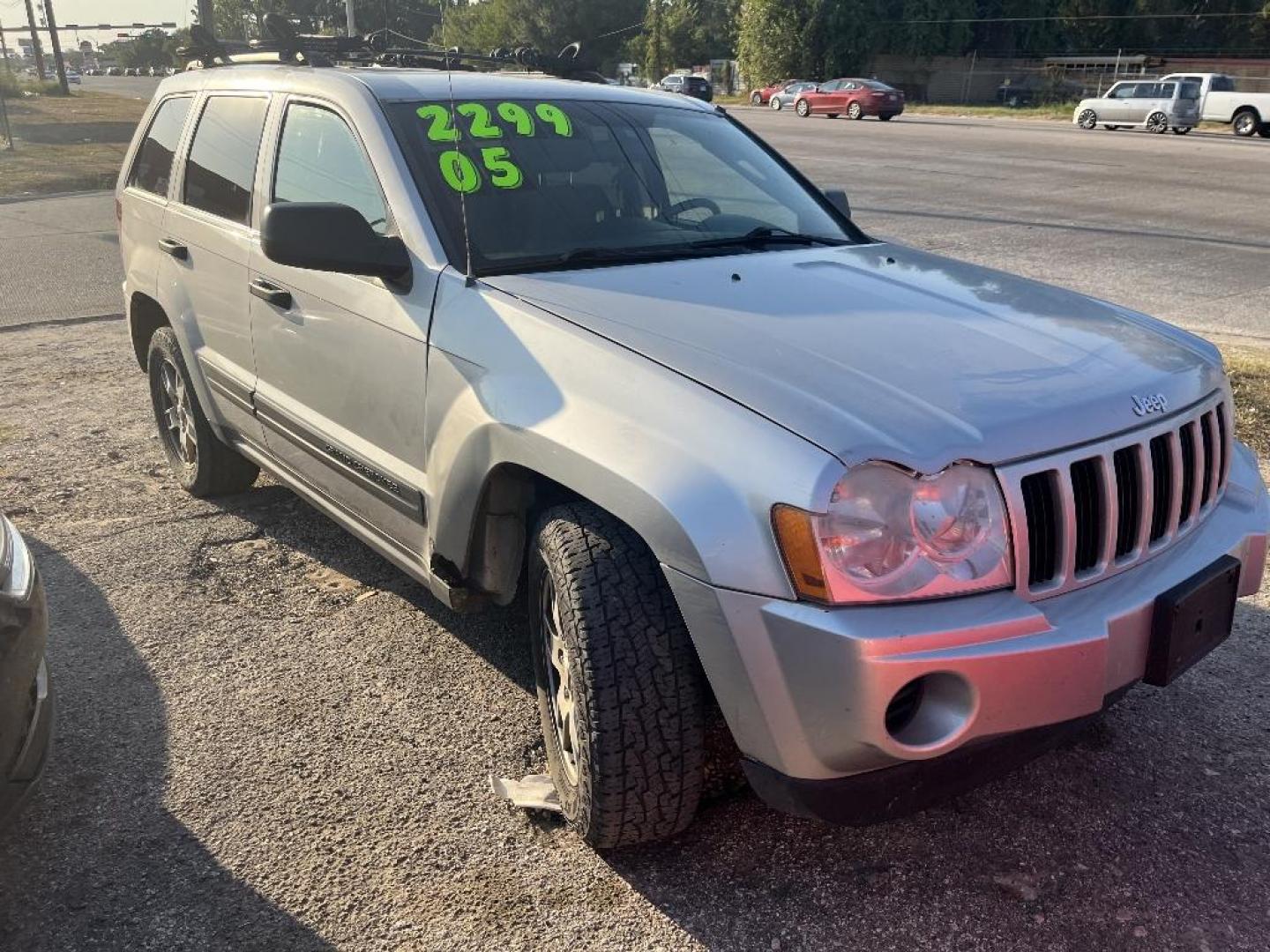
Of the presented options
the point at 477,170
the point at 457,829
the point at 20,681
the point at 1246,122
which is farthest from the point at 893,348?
the point at 1246,122

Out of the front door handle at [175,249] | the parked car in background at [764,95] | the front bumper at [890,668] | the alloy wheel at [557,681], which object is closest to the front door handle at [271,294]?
the front door handle at [175,249]

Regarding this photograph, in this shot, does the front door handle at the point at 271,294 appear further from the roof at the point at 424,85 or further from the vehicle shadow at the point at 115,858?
the vehicle shadow at the point at 115,858

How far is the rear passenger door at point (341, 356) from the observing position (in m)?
3.05

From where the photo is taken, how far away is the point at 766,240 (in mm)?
3551

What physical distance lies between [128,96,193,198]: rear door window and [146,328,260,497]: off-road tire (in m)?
0.64

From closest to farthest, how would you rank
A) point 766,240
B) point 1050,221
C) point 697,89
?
point 766,240
point 697,89
point 1050,221

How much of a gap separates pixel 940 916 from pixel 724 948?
19.2 inches

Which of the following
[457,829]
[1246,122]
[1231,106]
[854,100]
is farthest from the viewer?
[854,100]

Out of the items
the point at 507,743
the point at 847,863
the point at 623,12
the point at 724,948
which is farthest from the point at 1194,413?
the point at 623,12

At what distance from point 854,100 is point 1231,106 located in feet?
37.3

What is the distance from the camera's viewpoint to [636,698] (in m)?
2.36

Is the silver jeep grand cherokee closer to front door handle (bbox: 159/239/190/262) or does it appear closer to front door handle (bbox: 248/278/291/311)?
front door handle (bbox: 248/278/291/311)

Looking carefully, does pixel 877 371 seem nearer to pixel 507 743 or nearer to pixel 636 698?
pixel 636 698

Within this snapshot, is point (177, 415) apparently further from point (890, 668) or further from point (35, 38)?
point (35, 38)
